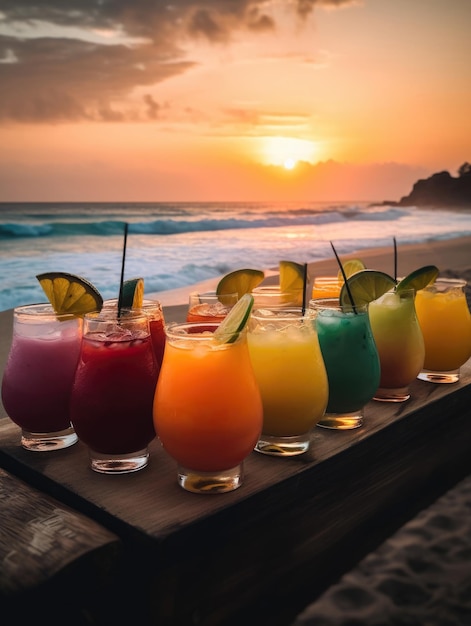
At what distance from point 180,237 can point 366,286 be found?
11.1 meters

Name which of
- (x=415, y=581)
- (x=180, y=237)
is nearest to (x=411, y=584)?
(x=415, y=581)

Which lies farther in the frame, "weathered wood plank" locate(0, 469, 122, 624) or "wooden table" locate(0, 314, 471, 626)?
"wooden table" locate(0, 314, 471, 626)

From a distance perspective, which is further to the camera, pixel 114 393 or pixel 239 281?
pixel 239 281

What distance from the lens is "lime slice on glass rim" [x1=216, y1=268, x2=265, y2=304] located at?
5.12 feet

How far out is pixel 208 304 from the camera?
5.06 feet

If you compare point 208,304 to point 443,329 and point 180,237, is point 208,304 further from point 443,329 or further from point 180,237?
point 180,237

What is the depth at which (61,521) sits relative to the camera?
1.04 metres

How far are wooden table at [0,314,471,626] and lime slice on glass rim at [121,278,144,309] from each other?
0.31 meters

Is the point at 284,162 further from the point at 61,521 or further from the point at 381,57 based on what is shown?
the point at 61,521

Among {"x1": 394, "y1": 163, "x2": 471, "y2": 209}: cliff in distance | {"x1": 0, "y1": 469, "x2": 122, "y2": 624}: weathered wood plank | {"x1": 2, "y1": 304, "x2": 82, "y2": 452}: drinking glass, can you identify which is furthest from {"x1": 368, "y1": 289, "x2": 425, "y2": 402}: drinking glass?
{"x1": 394, "y1": 163, "x2": 471, "y2": 209}: cliff in distance

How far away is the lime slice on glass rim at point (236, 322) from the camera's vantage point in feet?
3.45

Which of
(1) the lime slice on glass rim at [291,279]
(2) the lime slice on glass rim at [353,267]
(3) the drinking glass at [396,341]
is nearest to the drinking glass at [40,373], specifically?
(1) the lime slice on glass rim at [291,279]

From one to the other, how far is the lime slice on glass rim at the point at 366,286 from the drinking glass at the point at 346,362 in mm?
46

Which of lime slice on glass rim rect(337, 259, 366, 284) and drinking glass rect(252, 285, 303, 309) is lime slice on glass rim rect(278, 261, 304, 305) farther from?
lime slice on glass rim rect(337, 259, 366, 284)
